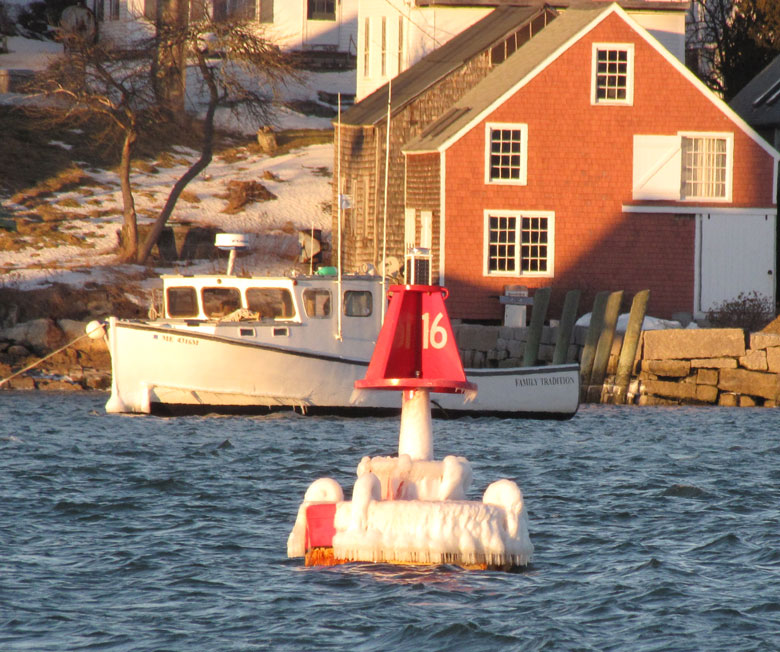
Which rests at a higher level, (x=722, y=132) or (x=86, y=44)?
(x=86, y=44)

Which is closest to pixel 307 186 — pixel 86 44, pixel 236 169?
pixel 236 169

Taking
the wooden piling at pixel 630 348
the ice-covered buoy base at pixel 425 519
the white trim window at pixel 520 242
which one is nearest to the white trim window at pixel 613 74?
the white trim window at pixel 520 242

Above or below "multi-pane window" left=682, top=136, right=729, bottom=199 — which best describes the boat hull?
below

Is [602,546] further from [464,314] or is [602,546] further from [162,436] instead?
[464,314]

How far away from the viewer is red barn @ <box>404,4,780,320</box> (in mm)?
32344

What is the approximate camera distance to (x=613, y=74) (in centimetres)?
3256

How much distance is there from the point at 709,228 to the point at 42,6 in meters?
32.4

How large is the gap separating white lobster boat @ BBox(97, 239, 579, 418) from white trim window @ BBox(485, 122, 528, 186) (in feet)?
30.2

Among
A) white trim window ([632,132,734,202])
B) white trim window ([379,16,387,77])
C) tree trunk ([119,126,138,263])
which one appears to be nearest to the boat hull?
white trim window ([632,132,734,202])

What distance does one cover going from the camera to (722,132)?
108ft

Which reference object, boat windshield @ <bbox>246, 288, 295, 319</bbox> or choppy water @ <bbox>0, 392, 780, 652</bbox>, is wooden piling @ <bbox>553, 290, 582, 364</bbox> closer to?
boat windshield @ <bbox>246, 288, 295, 319</bbox>

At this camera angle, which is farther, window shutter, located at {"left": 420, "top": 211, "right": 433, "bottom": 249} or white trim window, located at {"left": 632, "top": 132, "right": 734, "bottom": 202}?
window shutter, located at {"left": 420, "top": 211, "right": 433, "bottom": 249}

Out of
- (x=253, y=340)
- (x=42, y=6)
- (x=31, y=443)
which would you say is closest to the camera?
(x=31, y=443)

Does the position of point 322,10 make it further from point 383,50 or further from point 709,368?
point 709,368
